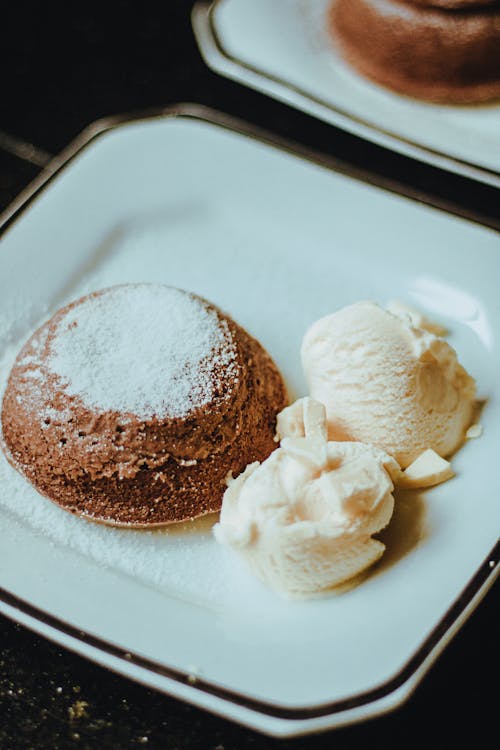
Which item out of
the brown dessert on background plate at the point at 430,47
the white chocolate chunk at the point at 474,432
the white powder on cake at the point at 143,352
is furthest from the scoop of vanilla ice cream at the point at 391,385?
the brown dessert on background plate at the point at 430,47

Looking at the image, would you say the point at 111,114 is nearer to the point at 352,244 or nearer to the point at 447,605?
the point at 352,244

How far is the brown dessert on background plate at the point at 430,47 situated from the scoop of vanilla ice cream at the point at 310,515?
58 centimetres

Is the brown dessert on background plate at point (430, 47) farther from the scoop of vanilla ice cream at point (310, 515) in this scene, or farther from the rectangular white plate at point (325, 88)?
the scoop of vanilla ice cream at point (310, 515)

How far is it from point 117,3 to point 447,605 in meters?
1.31

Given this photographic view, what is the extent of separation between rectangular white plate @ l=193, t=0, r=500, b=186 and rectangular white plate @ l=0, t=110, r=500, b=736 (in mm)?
73

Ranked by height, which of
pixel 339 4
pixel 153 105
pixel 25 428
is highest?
pixel 339 4

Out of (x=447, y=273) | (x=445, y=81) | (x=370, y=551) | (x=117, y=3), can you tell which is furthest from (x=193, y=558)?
(x=117, y=3)

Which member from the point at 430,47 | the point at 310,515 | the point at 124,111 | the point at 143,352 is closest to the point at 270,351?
the point at 143,352

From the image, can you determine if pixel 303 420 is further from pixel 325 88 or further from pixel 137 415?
pixel 325 88

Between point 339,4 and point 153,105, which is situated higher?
point 339,4

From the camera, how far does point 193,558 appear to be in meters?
0.91

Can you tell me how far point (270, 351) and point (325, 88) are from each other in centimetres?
36

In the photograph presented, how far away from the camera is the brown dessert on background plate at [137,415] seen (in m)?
0.91

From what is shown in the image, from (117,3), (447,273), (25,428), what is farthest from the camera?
(117,3)
